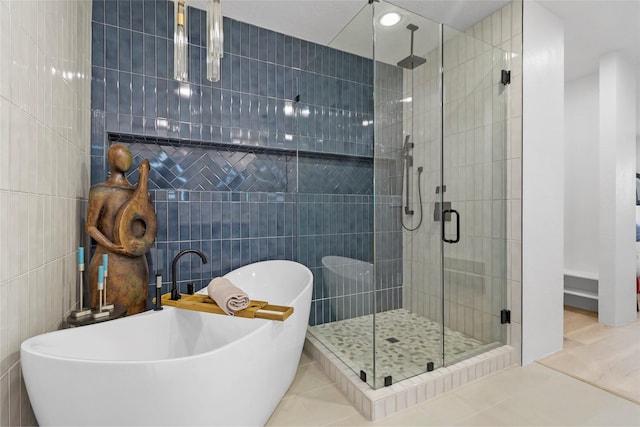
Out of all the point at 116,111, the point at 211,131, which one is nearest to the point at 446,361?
the point at 211,131

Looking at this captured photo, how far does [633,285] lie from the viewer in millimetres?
3025

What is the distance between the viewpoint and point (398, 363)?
187cm

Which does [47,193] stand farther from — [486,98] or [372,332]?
[486,98]

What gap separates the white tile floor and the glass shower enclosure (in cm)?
20

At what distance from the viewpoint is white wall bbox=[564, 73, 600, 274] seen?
11.5ft

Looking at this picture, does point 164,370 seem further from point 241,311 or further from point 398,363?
point 398,363

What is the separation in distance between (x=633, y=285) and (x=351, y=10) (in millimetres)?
3783

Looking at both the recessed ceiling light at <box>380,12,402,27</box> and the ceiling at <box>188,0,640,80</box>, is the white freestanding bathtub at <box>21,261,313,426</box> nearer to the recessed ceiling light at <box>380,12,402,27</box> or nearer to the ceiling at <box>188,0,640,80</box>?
the recessed ceiling light at <box>380,12,402,27</box>

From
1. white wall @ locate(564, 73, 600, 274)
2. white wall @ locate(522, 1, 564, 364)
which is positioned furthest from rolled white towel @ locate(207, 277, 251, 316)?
white wall @ locate(564, 73, 600, 274)

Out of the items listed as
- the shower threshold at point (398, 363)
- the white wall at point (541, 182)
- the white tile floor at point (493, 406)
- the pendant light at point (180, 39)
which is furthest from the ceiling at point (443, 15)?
the white tile floor at point (493, 406)

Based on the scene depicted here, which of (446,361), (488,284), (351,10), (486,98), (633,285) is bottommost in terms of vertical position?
(446,361)

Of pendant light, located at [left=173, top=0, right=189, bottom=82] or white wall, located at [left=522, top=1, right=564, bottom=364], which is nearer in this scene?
pendant light, located at [left=173, top=0, right=189, bottom=82]

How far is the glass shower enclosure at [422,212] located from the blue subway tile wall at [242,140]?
6 centimetres

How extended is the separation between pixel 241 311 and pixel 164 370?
541 mm
